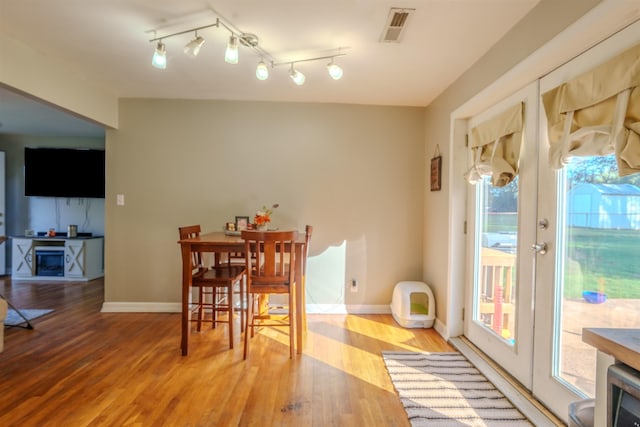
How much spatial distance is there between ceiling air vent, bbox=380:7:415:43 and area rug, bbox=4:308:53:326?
4.02 m

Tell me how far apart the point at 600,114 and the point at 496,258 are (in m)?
1.25

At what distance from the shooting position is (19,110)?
3979 millimetres

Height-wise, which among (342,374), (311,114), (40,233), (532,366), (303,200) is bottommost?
(342,374)

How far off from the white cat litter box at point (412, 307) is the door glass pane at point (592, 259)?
56.6 inches

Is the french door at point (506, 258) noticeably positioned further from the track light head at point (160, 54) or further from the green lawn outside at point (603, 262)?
the track light head at point (160, 54)

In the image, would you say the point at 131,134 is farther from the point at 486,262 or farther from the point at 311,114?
the point at 486,262

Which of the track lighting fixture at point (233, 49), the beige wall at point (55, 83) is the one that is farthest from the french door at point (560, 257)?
the beige wall at point (55, 83)

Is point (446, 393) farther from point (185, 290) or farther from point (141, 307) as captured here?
point (141, 307)

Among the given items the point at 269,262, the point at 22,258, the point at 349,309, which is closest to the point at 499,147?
the point at 269,262

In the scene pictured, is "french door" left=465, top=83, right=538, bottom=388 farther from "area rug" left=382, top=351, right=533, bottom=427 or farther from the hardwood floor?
the hardwood floor

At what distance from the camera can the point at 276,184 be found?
3533mm

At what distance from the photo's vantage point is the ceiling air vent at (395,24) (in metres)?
1.87

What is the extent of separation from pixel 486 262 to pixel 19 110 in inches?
216

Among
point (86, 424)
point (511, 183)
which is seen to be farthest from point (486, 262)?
point (86, 424)
